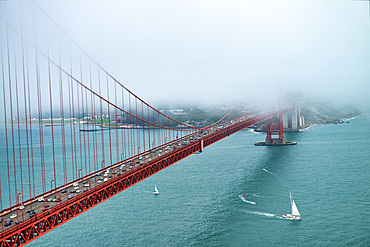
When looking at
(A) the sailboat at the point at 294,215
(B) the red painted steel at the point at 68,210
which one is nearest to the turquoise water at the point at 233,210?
(A) the sailboat at the point at 294,215

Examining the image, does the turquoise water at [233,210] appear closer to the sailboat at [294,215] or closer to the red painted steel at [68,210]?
the sailboat at [294,215]

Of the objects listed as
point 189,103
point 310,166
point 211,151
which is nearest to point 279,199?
point 310,166

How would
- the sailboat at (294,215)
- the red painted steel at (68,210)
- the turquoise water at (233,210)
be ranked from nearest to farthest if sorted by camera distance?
the red painted steel at (68,210) → the turquoise water at (233,210) → the sailboat at (294,215)

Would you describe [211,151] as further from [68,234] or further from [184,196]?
[68,234]

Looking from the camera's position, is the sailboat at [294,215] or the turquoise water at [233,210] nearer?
the turquoise water at [233,210]

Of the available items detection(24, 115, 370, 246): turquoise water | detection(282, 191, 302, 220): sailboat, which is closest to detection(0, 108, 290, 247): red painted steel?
detection(24, 115, 370, 246): turquoise water

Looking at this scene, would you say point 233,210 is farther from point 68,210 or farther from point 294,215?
point 68,210

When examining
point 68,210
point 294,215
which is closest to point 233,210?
point 294,215

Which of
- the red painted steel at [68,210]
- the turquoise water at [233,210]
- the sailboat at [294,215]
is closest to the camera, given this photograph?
the red painted steel at [68,210]

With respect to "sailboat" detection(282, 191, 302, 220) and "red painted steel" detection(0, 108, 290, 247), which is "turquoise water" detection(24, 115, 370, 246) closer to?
"sailboat" detection(282, 191, 302, 220)
